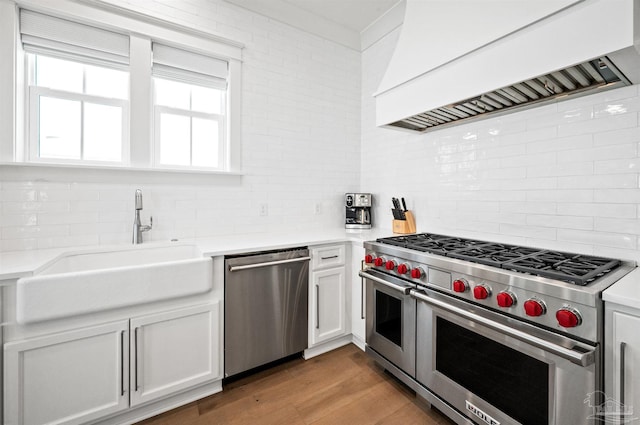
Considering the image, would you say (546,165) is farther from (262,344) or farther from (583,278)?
(262,344)

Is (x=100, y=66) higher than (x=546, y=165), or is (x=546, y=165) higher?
(x=100, y=66)

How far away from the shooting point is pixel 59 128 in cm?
201

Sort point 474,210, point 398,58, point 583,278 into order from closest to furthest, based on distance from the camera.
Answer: point 583,278 < point 398,58 < point 474,210

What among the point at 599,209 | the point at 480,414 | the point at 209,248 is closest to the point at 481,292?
the point at 480,414

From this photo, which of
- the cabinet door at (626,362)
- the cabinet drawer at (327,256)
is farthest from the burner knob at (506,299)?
the cabinet drawer at (327,256)

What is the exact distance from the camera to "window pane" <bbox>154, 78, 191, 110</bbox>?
2.35m

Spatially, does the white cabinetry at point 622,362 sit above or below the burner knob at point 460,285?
below

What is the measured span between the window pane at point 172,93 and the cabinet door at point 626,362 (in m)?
2.95

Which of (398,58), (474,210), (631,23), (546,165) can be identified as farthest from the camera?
(474,210)

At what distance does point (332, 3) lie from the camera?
9.07 ft

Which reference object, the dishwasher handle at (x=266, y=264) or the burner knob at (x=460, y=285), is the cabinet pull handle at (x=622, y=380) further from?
the dishwasher handle at (x=266, y=264)

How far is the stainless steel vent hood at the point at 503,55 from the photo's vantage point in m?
1.15

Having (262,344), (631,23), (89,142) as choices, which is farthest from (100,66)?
(631,23)

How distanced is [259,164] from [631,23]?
2390 mm
